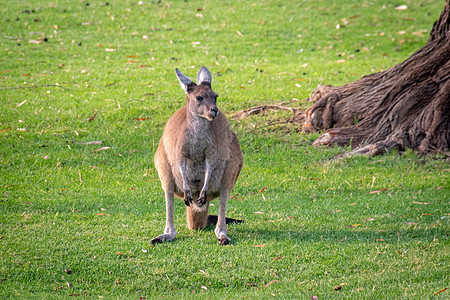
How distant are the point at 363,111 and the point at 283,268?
4.59 meters

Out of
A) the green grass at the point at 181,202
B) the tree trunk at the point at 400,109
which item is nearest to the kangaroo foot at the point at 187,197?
the green grass at the point at 181,202

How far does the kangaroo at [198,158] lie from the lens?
5.38 meters

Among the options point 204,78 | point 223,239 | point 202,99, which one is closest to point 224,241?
point 223,239

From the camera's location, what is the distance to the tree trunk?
26.5 feet

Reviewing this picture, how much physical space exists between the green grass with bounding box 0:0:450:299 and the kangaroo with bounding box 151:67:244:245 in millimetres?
394

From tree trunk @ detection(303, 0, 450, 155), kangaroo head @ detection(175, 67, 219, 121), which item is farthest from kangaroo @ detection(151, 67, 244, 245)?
tree trunk @ detection(303, 0, 450, 155)

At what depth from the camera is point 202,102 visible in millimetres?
5258

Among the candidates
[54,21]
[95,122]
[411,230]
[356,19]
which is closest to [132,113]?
[95,122]

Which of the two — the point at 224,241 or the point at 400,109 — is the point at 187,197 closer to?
the point at 224,241

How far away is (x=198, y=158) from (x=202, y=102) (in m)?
0.56

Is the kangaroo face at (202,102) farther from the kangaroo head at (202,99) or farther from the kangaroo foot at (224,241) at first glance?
the kangaroo foot at (224,241)

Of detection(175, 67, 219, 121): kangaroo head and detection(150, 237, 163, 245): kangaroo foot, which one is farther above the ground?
detection(175, 67, 219, 121): kangaroo head

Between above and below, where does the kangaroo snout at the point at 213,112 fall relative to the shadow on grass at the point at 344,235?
above

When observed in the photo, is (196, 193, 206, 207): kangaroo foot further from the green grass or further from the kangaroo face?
the kangaroo face
